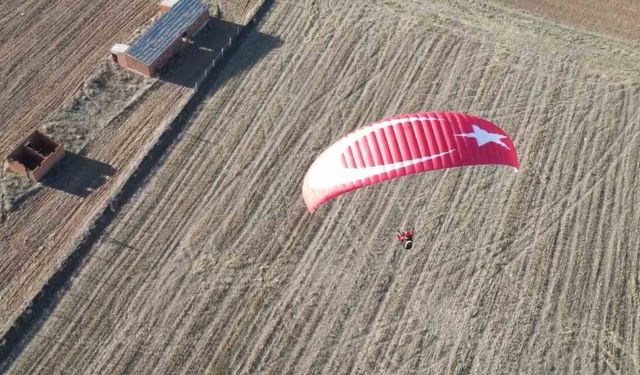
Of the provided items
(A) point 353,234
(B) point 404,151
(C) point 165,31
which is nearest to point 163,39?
(C) point 165,31

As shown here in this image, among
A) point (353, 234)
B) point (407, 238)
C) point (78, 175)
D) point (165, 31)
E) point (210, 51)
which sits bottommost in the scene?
point (78, 175)

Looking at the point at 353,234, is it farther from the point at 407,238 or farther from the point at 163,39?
the point at 163,39

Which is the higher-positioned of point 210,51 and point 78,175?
point 210,51

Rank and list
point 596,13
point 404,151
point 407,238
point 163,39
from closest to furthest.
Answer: point 404,151 → point 407,238 → point 163,39 → point 596,13

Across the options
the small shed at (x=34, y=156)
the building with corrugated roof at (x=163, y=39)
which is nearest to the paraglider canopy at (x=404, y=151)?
the small shed at (x=34, y=156)

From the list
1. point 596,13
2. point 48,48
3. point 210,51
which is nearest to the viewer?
point 48,48

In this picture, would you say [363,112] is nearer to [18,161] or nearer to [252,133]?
[252,133]

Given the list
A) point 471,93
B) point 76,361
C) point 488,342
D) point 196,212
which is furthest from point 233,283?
point 471,93
